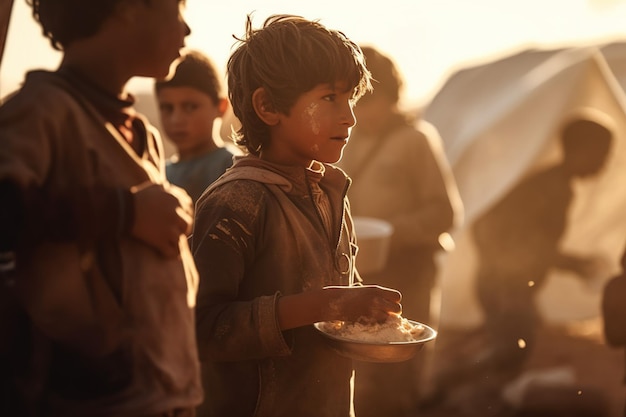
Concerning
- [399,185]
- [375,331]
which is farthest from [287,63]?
[399,185]

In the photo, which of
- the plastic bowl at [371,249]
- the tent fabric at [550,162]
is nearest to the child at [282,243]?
the plastic bowl at [371,249]

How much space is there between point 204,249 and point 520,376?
501cm

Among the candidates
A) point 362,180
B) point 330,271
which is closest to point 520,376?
point 362,180

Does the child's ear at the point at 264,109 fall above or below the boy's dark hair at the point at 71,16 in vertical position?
below

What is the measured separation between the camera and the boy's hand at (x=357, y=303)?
2072 millimetres

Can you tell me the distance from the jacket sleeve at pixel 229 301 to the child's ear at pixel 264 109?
12.3 inches

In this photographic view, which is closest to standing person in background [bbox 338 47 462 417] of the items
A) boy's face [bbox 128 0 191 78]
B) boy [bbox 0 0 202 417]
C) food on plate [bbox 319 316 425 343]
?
food on plate [bbox 319 316 425 343]

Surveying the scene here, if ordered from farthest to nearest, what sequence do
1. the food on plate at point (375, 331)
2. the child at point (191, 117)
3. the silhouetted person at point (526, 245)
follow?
the silhouetted person at point (526, 245)
the child at point (191, 117)
the food on plate at point (375, 331)

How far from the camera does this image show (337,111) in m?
2.28

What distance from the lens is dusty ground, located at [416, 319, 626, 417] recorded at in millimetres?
5867

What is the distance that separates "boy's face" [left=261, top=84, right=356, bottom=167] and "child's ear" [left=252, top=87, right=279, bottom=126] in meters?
0.03

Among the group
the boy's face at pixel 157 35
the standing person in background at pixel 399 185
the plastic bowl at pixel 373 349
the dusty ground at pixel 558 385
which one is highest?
the boy's face at pixel 157 35

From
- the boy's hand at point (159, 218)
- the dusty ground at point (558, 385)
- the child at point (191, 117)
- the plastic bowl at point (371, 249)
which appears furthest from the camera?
the dusty ground at point (558, 385)

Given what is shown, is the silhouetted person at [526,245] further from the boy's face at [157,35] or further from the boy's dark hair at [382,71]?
the boy's face at [157,35]
